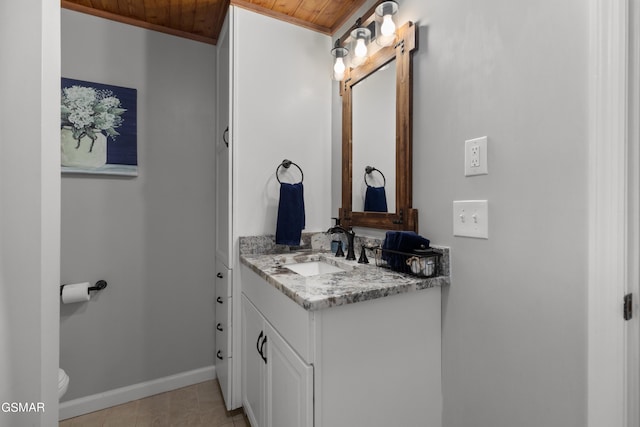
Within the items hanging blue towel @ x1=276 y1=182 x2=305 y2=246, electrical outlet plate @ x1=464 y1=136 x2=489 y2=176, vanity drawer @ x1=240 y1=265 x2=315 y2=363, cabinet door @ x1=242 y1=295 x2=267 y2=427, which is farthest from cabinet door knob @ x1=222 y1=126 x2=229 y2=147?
electrical outlet plate @ x1=464 y1=136 x2=489 y2=176

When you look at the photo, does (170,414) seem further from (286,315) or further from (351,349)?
(351,349)

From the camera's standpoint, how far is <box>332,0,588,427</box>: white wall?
79 centimetres

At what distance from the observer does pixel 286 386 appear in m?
1.04

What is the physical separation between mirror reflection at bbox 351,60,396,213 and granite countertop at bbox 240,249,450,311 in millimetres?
353

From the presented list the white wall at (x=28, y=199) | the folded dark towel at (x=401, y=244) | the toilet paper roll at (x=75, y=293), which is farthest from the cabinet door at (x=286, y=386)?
the toilet paper roll at (x=75, y=293)

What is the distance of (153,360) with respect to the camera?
1.90 metres

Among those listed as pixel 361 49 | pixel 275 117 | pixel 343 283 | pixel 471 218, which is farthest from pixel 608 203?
pixel 275 117

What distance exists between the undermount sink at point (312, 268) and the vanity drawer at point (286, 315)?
0.76 feet

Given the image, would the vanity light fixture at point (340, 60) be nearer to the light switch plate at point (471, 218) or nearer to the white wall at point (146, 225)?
the white wall at point (146, 225)

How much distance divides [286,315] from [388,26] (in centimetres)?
131

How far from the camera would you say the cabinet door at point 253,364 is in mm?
1298

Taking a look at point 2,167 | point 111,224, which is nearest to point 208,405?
point 111,224

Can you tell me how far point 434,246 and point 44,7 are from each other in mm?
1383

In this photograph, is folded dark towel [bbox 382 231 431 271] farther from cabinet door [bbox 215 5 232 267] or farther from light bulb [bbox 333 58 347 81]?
light bulb [bbox 333 58 347 81]
